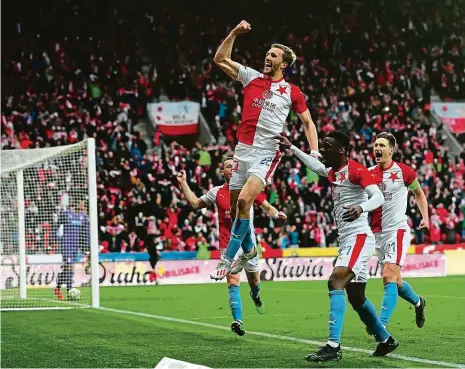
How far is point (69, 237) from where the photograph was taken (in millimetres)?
19141

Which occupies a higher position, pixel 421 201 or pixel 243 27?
pixel 243 27

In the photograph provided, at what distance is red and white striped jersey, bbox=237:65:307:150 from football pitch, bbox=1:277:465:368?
232cm

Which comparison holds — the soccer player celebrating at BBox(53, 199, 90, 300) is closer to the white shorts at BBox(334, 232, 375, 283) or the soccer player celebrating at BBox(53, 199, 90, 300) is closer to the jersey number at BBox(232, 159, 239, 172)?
the jersey number at BBox(232, 159, 239, 172)

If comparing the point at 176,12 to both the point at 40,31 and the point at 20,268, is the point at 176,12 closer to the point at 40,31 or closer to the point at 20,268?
the point at 40,31

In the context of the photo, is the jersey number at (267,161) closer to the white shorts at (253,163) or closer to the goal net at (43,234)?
the white shorts at (253,163)

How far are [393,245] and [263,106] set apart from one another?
2.58 meters

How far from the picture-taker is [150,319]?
46.3 feet

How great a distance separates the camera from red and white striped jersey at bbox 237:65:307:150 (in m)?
9.91

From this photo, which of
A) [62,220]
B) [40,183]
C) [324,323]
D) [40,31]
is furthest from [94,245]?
[40,31]

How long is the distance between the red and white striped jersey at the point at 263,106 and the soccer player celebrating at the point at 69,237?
374 inches

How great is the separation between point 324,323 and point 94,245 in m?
5.42

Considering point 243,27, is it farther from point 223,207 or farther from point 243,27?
point 223,207

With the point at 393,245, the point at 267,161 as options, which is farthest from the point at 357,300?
the point at 393,245

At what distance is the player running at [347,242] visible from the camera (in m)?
8.29
